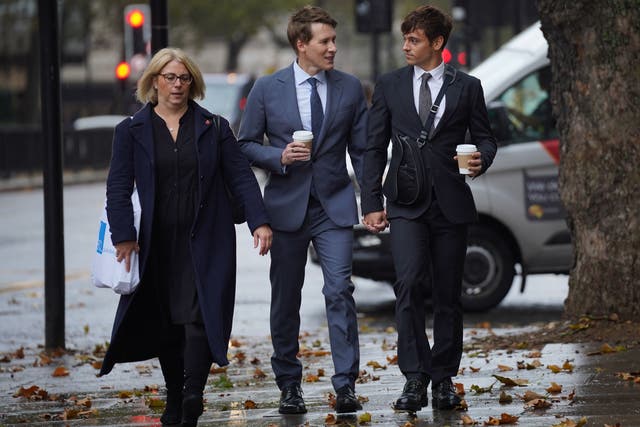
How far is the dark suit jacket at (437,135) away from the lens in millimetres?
7199

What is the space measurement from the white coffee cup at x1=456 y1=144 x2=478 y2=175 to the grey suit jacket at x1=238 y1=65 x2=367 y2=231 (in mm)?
623

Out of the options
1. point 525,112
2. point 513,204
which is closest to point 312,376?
point 513,204

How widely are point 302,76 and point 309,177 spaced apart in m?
0.50

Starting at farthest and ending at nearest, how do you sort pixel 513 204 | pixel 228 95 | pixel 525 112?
pixel 228 95
pixel 525 112
pixel 513 204

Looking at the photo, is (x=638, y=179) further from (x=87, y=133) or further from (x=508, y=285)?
(x=87, y=133)

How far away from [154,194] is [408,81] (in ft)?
4.42

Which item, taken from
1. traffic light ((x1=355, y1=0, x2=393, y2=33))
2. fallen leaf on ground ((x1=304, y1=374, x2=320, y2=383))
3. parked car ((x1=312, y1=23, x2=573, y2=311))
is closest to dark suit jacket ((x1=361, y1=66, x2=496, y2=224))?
fallen leaf on ground ((x1=304, y1=374, x2=320, y2=383))

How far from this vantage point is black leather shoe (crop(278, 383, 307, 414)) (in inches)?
286

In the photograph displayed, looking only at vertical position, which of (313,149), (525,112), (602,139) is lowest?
(313,149)

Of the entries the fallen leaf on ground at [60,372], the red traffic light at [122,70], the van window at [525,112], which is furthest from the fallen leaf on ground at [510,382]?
the red traffic light at [122,70]

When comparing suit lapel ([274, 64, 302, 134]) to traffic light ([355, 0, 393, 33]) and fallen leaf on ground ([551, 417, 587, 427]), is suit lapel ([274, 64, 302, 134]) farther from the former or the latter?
traffic light ([355, 0, 393, 33])

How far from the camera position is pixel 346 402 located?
281 inches

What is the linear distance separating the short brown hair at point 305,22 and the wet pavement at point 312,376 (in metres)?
1.80

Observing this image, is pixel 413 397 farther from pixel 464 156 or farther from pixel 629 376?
pixel 629 376
